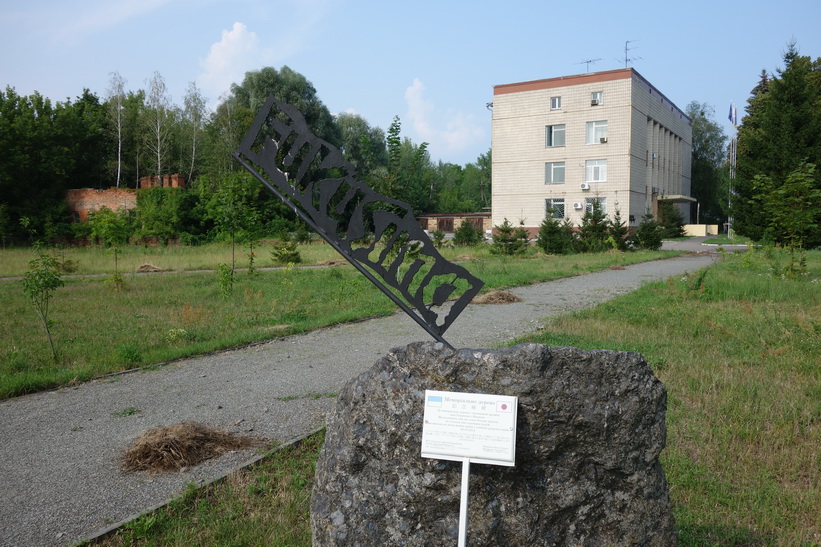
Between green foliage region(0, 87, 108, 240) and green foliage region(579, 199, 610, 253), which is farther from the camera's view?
green foliage region(0, 87, 108, 240)

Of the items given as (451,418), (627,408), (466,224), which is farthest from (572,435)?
(466,224)

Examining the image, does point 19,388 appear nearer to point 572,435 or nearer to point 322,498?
point 322,498

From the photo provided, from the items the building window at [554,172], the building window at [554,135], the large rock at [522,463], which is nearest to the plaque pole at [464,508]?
the large rock at [522,463]

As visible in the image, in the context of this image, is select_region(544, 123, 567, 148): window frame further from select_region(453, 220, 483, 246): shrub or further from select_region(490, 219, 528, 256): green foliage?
select_region(490, 219, 528, 256): green foliage

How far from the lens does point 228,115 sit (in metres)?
44.2

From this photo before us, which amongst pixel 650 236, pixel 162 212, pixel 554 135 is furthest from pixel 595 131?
pixel 162 212

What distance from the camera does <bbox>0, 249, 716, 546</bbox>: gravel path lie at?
388cm

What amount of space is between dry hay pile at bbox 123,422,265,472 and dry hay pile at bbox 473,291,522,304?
27.0 ft

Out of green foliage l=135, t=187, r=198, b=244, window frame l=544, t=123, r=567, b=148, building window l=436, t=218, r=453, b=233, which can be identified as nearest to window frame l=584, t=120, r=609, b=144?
window frame l=544, t=123, r=567, b=148

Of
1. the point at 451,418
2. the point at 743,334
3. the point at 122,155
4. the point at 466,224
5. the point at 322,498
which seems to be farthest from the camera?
the point at 122,155

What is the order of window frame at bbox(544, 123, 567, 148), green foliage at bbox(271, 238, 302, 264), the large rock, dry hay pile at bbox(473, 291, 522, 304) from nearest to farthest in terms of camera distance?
the large rock, dry hay pile at bbox(473, 291, 522, 304), green foliage at bbox(271, 238, 302, 264), window frame at bbox(544, 123, 567, 148)

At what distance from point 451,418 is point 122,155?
152 ft

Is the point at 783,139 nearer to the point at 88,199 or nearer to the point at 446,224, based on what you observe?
the point at 446,224

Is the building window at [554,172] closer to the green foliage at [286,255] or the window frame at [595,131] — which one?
the window frame at [595,131]
